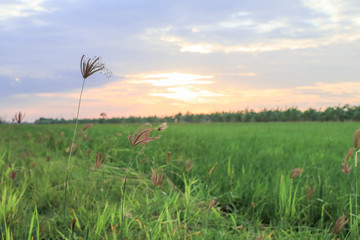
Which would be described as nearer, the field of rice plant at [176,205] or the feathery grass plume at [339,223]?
the feathery grass plume at [339,223]

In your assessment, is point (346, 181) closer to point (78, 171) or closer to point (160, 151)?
point (160, 151)

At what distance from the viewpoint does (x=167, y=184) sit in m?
3.07

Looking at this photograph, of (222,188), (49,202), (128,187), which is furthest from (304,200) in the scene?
(49,202)

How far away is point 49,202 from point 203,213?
132cm

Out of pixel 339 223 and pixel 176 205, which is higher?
pixel 339 223

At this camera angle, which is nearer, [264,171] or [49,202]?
[49,202]

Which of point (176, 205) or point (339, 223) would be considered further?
point (176, 205)

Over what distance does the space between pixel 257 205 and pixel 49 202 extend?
1.79 meters

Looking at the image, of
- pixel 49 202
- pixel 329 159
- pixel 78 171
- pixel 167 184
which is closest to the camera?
pixel 49 202

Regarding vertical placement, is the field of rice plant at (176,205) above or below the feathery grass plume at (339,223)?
below

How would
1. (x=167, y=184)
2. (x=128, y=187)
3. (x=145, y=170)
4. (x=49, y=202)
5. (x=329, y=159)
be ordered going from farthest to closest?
(x=329, y=159)
(x=145, y=170)
(x=167, y=184)
(x=128, y=187)
(x=49, y=202)

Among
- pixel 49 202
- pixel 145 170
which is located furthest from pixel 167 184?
pixel 49 202

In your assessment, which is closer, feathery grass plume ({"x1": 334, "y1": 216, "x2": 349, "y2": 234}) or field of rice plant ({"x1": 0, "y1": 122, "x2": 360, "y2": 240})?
feathery grass plume ({"x1": 334, "y1": 216, "x2": 349, "y2": 234})

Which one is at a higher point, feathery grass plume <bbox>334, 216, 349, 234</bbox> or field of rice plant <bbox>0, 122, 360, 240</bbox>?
feathery grass plume <bbox>334, 216, 349, 234</bbox>
